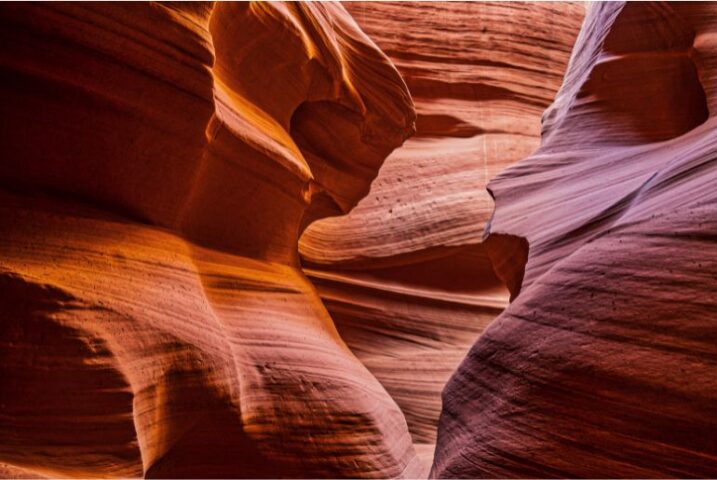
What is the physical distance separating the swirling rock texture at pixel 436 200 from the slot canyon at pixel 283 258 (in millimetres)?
1468

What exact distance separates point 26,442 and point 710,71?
10.9 feet

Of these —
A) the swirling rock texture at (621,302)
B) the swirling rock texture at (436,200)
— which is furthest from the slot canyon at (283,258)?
the swirling rock texture at (436,200)

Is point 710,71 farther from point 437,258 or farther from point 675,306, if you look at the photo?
point 437,258

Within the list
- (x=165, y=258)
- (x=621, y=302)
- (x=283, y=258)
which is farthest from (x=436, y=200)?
(x=621, y=302)

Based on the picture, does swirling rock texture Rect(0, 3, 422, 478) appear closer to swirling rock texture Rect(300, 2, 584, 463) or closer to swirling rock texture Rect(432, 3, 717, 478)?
swirling rock texture Rect(432, 3, 717, 478)

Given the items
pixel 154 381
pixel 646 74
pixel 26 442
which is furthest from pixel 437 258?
pixel 26 442

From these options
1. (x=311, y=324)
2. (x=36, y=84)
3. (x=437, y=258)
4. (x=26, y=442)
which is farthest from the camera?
(x=437, y=258)

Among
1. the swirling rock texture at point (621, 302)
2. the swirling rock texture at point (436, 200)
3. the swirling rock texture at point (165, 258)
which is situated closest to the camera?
the swirling rock texture at point (621, 302)

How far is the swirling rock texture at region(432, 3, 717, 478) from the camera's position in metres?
2.02

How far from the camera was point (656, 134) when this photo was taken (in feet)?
11.4

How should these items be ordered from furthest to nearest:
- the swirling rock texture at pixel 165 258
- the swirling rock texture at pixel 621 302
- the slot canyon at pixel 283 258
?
the swirling rock texture at pixel 165 258
the slot canyon at pixel 283 258
the swirling rock texture at pixel 621 302

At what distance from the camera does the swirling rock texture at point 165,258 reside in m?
2.79

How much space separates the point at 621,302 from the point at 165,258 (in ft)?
7.03

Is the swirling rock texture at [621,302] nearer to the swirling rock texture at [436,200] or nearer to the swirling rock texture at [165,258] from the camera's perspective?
the swirling rock texture at [165,258]
